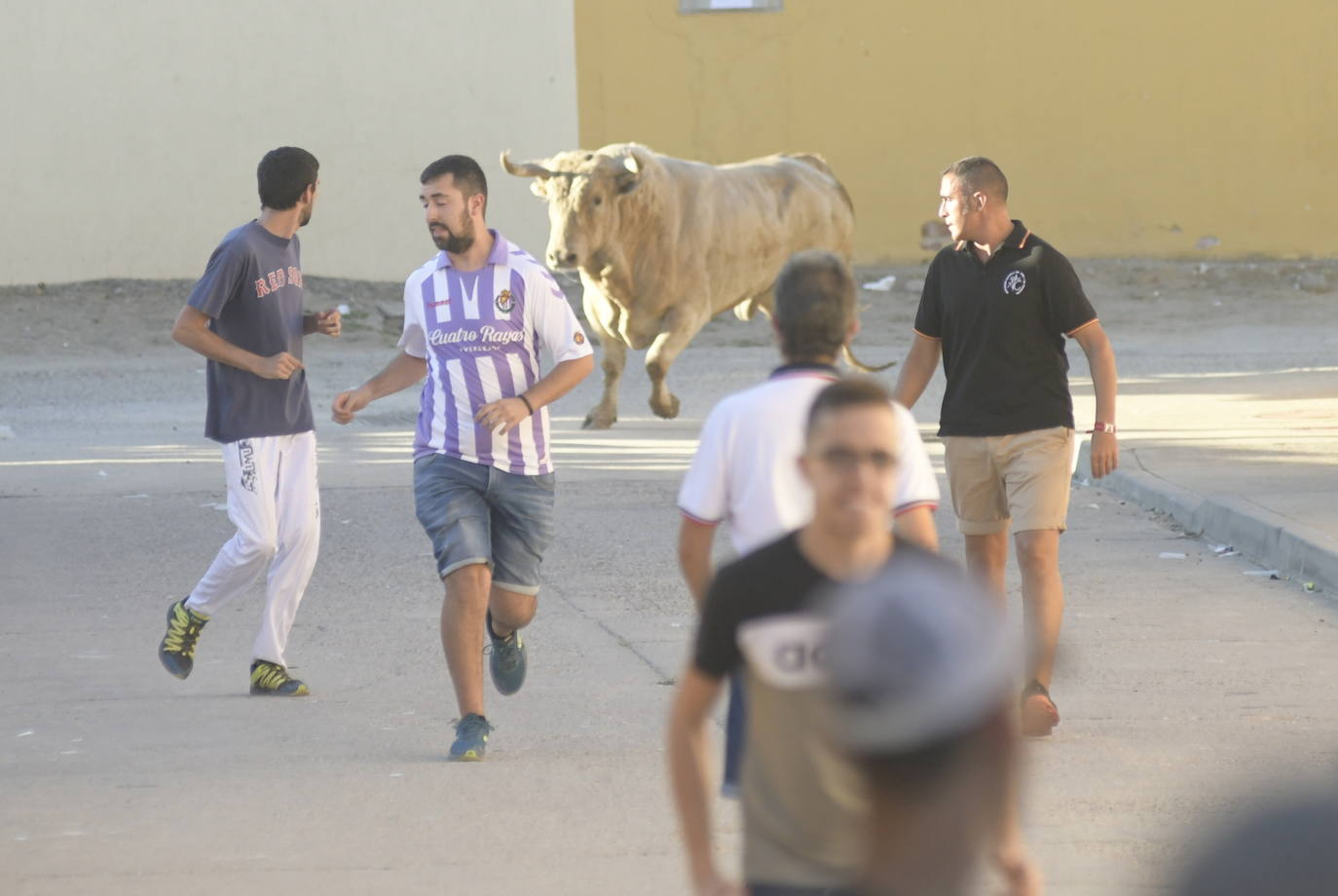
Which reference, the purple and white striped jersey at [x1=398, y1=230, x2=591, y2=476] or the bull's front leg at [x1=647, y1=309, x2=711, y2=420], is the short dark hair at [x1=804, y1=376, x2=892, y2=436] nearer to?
the purple and white striped jersey at [x1=398, y1=230, x2=591, y2=476]

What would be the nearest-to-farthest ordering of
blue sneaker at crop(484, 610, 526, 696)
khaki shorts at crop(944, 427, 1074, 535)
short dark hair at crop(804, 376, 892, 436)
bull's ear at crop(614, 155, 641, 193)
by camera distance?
short dark hair at crop(804, 376, 892, 436) → khaki shorts at crop(944, 427, 1074, 535) → blue sneaker at crop(484, 610, 526, 696) → bull's ear at crop(614, 155, 641, 193)

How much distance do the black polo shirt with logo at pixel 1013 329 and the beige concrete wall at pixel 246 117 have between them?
20506 mm

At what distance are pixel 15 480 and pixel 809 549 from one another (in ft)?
35.4

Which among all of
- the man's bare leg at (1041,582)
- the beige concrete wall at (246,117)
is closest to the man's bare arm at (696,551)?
the man's bare leg at (1041,582)

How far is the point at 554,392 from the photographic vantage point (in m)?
6.34

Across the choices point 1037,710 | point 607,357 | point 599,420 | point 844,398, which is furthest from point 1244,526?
point 844,398

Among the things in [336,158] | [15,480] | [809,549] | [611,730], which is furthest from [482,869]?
[336,158]

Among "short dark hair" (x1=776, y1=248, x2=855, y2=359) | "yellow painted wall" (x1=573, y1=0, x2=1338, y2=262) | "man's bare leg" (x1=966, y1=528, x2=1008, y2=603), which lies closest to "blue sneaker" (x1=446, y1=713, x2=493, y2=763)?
"man's bare leg" (x1=966, y1=528, x2=1008, y2=603)

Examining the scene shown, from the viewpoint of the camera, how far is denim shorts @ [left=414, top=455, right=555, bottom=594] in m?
6.20

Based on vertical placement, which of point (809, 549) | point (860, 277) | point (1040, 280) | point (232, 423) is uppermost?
point (809, 549)

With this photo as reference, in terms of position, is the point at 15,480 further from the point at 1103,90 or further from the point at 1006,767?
the point at 1103,90

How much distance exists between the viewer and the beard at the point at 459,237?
21.0 ft

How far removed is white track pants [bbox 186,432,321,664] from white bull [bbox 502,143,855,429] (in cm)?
754

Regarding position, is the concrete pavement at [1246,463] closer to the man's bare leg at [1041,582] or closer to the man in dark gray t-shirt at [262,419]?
the man's bare leg at [1041,582]
